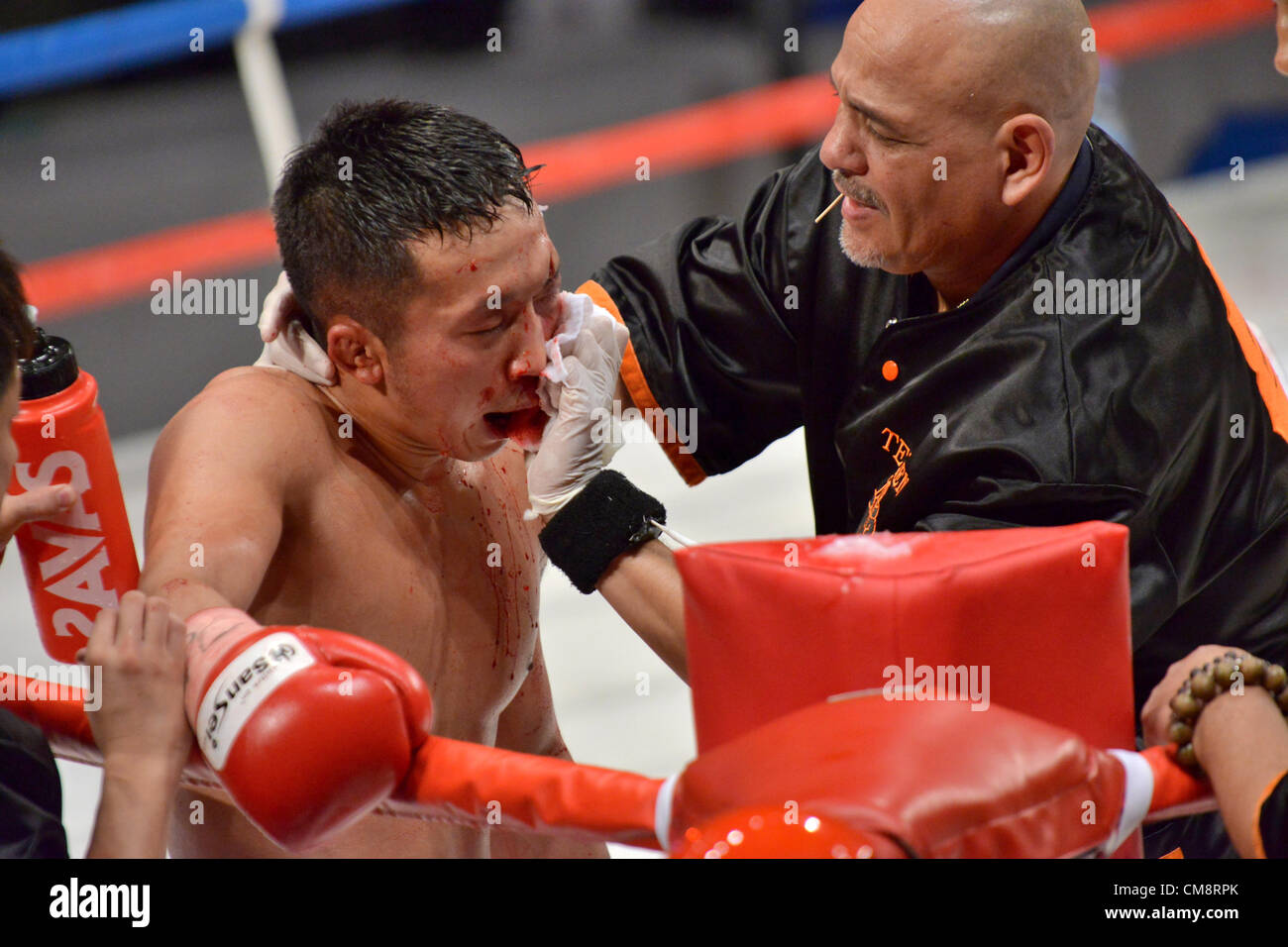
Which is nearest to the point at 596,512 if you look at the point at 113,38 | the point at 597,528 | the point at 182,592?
the point at 597,528

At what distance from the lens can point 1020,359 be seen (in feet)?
5.77

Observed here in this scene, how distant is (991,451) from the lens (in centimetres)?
171

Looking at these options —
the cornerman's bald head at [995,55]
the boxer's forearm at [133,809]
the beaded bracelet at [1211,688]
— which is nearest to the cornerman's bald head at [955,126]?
the cornerman's bald head at [995,55]

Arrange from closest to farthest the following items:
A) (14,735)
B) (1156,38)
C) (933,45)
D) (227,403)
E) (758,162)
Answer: (14,735)
(227,403)
(933,45)
(758,162)
(1156,38)

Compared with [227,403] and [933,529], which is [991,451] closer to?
[933,529]

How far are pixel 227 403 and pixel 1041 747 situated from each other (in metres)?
0.93

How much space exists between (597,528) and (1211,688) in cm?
69

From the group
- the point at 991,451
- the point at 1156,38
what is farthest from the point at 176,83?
the point at 991,451

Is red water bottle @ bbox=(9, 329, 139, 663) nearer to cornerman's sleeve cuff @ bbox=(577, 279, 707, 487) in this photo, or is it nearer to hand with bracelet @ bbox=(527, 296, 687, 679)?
hand with bracelet @ bbox=(527, 296, 687, 679)

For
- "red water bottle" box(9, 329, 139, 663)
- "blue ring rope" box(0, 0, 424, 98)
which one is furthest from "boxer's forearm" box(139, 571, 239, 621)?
"blue ring rope" box(0, 0, 424, 98)

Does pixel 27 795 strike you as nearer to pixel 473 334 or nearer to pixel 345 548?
pixel 345 548

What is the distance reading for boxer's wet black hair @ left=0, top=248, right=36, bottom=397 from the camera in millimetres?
1291

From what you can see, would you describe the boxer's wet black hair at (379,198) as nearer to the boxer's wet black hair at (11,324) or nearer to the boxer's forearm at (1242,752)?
the boxer's wet black hair at (11,324)
